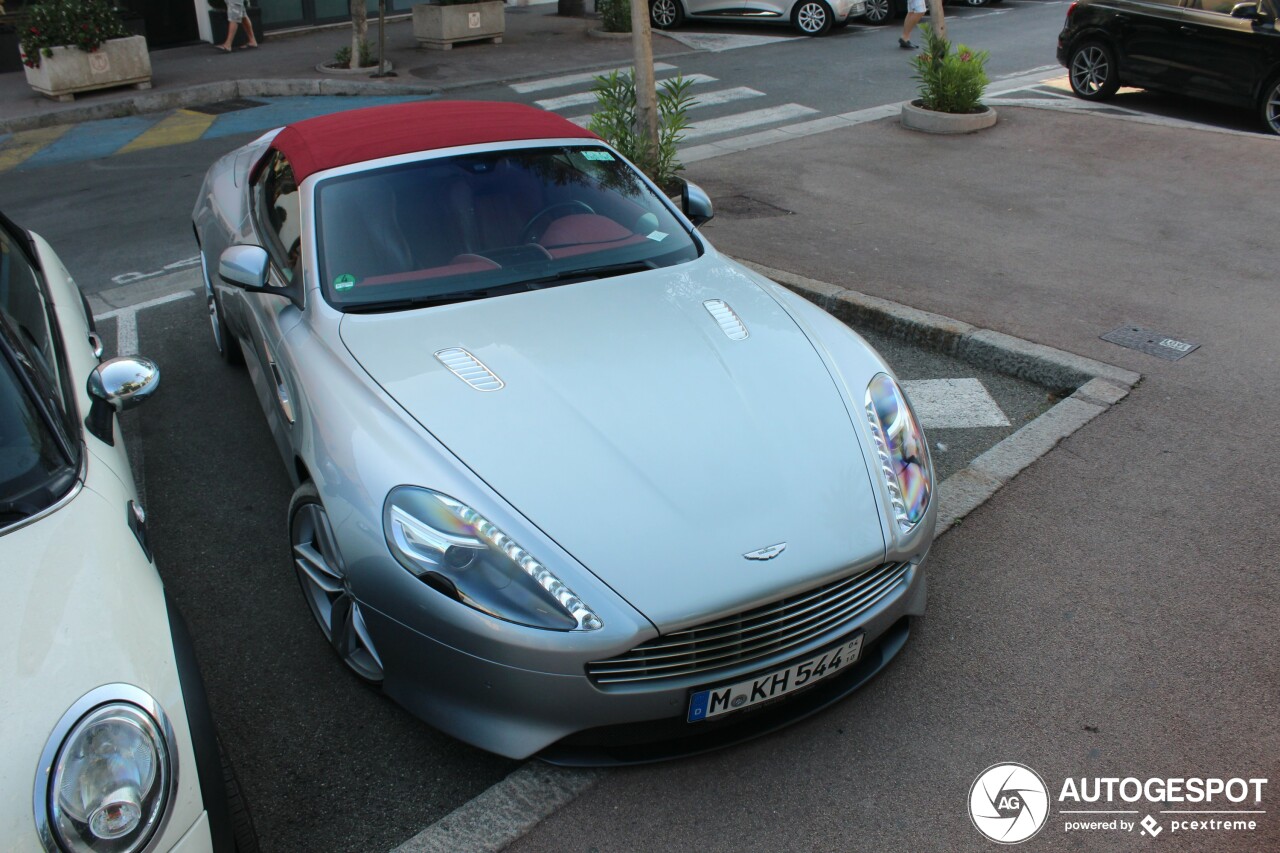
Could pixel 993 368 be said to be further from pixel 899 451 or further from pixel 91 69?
pixel 91 69

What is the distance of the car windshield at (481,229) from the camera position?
3932 millimetres

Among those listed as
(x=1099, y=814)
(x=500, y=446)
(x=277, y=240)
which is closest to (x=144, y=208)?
(x=277, y=240)

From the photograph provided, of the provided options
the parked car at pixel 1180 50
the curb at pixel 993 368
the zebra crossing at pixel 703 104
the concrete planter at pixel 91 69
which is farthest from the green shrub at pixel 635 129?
the concrete planter at pixel 91 69

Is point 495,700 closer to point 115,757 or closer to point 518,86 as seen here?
point 115,757

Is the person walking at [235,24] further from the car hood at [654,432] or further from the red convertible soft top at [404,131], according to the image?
the car hood at [654,432]

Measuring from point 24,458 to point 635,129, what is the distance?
709 cm

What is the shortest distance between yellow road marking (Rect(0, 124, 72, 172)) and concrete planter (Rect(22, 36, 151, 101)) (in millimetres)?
970

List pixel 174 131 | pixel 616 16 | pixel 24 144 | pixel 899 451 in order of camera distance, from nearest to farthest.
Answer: pixel 899 451 → pixel 24 144 → pixel 174 131 → pixel 616 16

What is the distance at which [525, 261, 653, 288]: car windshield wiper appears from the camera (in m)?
4.03

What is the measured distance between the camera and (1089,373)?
17.5 feet

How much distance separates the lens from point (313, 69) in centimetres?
1541

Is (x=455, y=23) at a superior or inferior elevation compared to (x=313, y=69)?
superior

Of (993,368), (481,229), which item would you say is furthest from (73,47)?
(993,368)

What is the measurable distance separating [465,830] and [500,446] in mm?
1073
